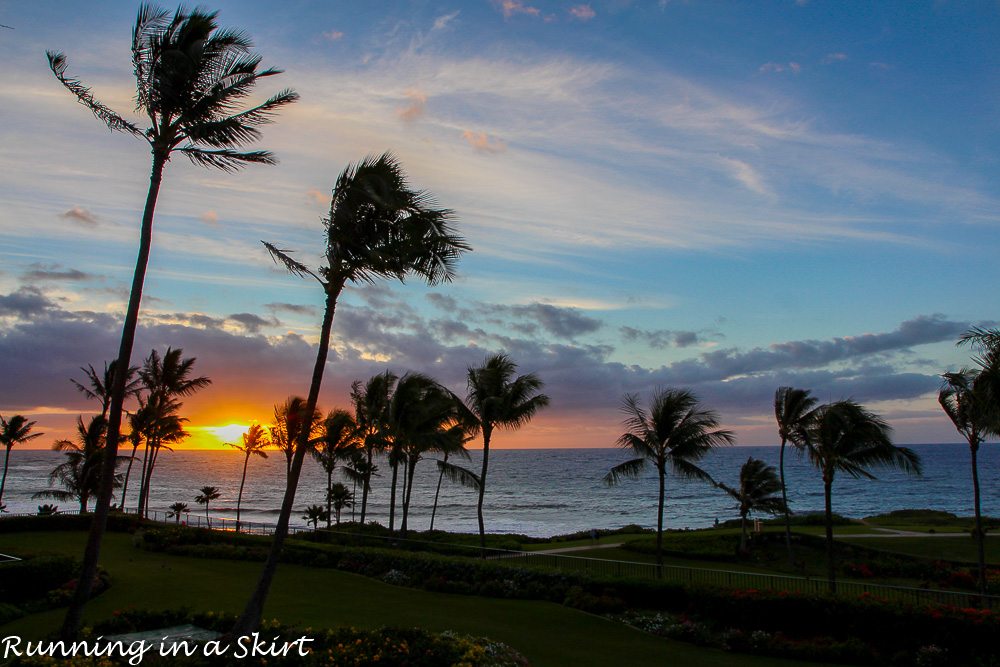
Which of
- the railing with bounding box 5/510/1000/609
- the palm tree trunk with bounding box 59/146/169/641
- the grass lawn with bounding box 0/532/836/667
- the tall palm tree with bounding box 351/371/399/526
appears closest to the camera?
the palm tree trunk with bounding box 59/146/169/641

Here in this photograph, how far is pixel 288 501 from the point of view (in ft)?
44.1

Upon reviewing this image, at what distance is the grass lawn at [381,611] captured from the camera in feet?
51.2

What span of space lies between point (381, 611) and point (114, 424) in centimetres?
962

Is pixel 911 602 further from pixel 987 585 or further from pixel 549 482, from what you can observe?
pixel 549 482

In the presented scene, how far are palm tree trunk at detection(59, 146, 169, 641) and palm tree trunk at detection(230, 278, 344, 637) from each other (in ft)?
8.99

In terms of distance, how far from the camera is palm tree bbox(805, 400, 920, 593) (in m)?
23.7

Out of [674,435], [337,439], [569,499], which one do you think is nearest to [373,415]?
[337,439]

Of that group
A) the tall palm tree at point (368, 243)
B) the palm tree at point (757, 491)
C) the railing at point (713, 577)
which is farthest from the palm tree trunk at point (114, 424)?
the palm tree at point (757, 491)

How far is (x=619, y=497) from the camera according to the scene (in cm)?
11356

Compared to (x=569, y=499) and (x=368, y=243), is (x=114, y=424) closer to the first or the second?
(x=368, y=243)

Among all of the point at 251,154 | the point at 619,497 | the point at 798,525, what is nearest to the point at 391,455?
the point at 251,154

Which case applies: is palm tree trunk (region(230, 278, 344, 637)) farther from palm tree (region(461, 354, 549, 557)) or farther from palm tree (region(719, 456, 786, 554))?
palm tree (region(719, 456, 786, 554))

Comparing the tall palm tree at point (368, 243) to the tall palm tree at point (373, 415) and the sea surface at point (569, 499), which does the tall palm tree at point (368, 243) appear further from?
the sea surface at point (569, 499)

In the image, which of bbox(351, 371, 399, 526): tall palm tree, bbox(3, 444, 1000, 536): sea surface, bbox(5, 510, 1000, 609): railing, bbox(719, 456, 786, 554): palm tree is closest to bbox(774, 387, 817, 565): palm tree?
bbox(5, 510, 1000, 609): railing
